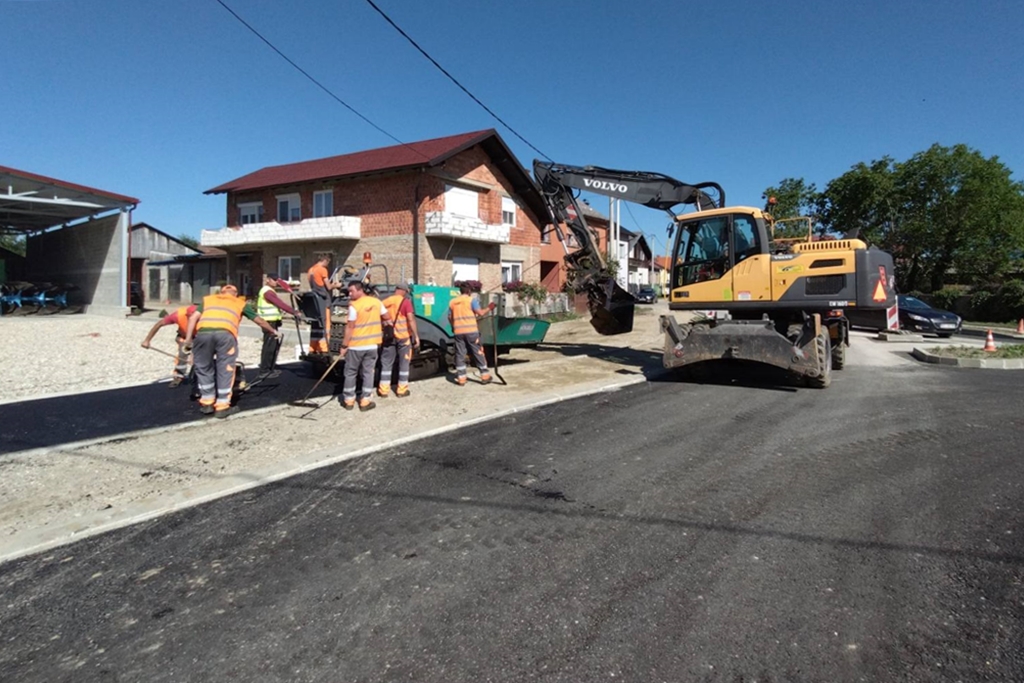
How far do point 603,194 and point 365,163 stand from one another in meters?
15.0

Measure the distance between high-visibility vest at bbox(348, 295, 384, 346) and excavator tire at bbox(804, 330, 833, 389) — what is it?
642 cm

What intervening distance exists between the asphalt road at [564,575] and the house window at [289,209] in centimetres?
2262

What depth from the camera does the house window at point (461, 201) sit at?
2375 centimetres

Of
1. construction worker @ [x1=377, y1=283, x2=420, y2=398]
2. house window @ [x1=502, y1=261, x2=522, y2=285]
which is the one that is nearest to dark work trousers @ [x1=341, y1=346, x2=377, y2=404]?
construction worker @ [x1=377, y1=283, x2=420, y2=398]

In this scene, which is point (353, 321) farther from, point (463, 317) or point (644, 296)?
point (644, 296)

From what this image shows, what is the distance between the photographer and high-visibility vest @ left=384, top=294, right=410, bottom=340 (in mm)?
8570

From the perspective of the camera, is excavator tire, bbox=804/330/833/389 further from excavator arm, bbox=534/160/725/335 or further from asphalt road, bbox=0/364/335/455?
asphalt road, bbox=0/364/335/455

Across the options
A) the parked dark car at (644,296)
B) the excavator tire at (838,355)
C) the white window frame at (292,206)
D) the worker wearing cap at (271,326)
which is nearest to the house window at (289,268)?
the white window frame at (292,206)

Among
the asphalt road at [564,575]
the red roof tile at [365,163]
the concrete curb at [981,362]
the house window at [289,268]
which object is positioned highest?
the red roof tile at [365,163]

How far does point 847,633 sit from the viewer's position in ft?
9.20

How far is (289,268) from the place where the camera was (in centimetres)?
2577

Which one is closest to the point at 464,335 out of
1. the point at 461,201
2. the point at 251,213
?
the point at 461,201

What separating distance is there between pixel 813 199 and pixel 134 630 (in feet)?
152

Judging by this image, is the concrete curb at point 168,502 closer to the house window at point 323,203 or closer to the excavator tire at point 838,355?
the excavator tire at point 838,355
